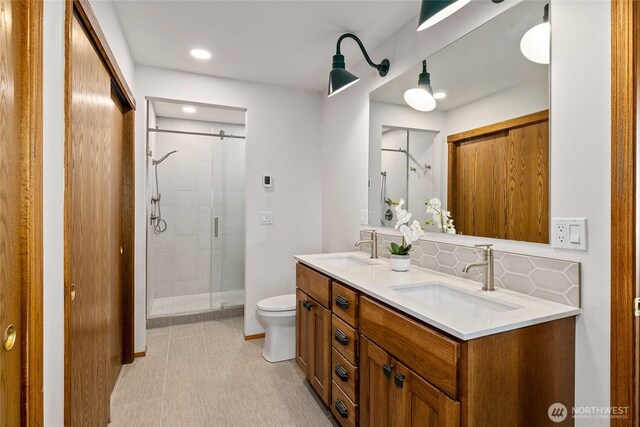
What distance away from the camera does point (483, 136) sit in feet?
5.46

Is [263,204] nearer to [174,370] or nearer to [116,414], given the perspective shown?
[174,370]

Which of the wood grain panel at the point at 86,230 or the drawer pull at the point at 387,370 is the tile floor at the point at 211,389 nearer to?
the wood grain panel at the point at 86,230

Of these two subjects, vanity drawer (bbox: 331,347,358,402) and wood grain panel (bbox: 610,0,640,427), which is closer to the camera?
wood grain panel (bbox: 610,0,640,427)

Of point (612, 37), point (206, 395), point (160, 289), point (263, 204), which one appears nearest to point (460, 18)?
point (612, 37)

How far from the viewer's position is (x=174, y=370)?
2.54m

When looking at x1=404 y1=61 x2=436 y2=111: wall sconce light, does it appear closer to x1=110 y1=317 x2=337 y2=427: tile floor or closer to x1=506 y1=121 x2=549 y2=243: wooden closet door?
x1=506 y1=121 x2=549 y2=243: wooden closet door

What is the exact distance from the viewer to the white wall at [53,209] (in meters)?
1.03

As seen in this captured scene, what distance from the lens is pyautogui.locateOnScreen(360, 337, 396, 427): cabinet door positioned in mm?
1375

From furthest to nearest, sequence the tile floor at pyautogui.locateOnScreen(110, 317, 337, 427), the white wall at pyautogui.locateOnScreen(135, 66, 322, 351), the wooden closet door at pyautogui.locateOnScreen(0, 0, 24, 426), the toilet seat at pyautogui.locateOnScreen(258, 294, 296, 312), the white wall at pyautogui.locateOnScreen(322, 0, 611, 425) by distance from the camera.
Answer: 1. the white wall at pyautogui.locateOnScreen(135, 66, 322, 351)
2. the toilet seat at pyautogui.locateOnScreen(258, 294, 296, 312)
3. the tile floor at pyautogui.locateOnScreen(110, 317, 337, 427)
4. the white wall at pyautogui.locateOnScreen(322, 0, 611, 425)
5. the wooden closet door at pyautogui.locateOnScreen(0, 0, 24, 426)

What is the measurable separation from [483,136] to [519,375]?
1.10 metres

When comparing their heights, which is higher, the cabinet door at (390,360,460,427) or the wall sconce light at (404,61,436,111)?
the wall sconce light at (404,61,436,111)

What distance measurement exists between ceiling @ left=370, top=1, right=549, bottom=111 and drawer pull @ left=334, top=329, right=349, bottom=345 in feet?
4.50

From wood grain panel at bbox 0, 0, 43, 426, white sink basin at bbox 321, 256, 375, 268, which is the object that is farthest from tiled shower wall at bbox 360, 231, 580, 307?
wood grain panel at bbox 0, 0, 43, 426

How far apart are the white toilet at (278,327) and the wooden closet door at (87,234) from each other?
3.60 ft
